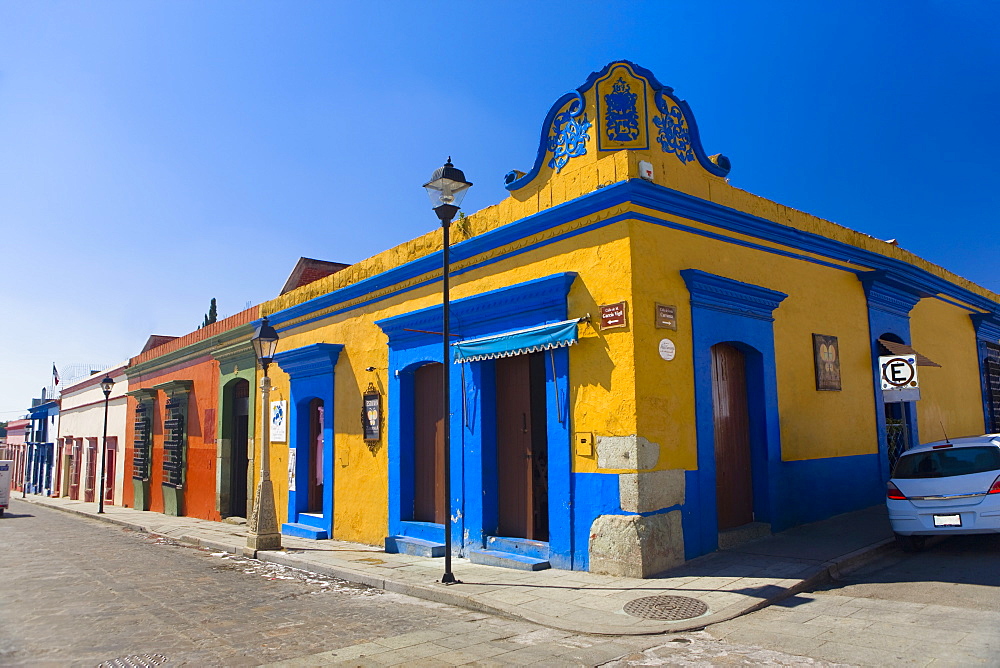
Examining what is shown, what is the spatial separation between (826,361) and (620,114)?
5.39 meters

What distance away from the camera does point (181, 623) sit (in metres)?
7.20

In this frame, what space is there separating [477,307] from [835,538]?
578 cm

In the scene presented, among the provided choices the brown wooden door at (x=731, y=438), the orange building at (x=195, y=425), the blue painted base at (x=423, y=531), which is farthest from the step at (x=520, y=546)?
the orange building at (x=195, y=425)

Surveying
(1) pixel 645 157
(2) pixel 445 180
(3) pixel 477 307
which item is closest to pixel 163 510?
(3) pixel 477 307

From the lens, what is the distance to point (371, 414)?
505 inches

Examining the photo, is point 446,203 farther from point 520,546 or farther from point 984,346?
point 984,346

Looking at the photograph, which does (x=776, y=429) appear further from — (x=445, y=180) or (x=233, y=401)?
(x=233, y=401)

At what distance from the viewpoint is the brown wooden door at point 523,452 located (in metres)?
9.91

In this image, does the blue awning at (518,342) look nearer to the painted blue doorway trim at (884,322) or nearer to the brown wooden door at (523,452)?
the brown wooden door at (523,452)

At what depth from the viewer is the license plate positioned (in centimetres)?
823

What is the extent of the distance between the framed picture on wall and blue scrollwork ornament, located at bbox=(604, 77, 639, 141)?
15.7ft

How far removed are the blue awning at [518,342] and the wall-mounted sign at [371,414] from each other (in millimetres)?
2626

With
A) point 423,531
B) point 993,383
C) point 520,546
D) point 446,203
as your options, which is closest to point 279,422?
point 423,531

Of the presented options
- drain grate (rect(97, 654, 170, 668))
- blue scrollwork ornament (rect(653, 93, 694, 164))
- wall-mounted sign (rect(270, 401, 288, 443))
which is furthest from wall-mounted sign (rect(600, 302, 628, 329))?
wall-mounted sign (rect(270, 401, 288, 443))
